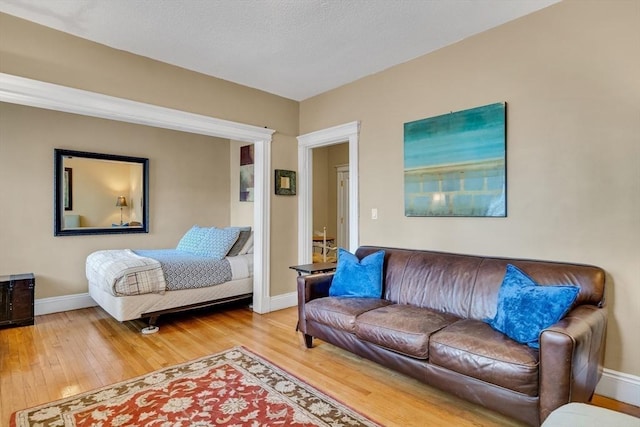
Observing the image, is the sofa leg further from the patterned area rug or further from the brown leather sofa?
the patterned area rug

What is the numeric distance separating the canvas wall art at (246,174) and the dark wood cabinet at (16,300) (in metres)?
2.93

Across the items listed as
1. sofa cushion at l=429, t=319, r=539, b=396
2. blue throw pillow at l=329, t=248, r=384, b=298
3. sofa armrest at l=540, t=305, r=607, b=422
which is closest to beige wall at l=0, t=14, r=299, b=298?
blue throw pillow at l=329, t=248, r=384, b=298

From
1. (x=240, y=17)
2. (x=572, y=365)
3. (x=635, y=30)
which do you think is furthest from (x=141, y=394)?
(x=635, y=30)

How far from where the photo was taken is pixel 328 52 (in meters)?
3.19

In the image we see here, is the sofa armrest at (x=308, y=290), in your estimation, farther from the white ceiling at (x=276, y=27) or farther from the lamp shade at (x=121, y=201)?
the lamp shade at (x=121, y=201)

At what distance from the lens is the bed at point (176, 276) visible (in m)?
3.42

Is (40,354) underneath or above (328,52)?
underneath

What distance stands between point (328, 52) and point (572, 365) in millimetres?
2895

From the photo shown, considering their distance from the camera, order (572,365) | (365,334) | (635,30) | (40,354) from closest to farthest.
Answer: (572,365), (635,30), (365,334), (40,354)

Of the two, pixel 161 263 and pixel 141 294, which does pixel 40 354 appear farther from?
pixel 161 263

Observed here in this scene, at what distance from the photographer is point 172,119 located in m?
3.43

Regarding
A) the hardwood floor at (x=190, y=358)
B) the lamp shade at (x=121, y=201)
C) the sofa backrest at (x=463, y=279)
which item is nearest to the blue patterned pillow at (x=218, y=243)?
the hardwood floor at (x=190, y=358)

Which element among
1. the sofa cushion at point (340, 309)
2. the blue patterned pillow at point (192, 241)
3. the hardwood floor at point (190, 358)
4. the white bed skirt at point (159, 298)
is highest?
the blue patterned pillow at point (192, 241)

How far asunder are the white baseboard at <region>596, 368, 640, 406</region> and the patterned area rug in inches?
63.2
